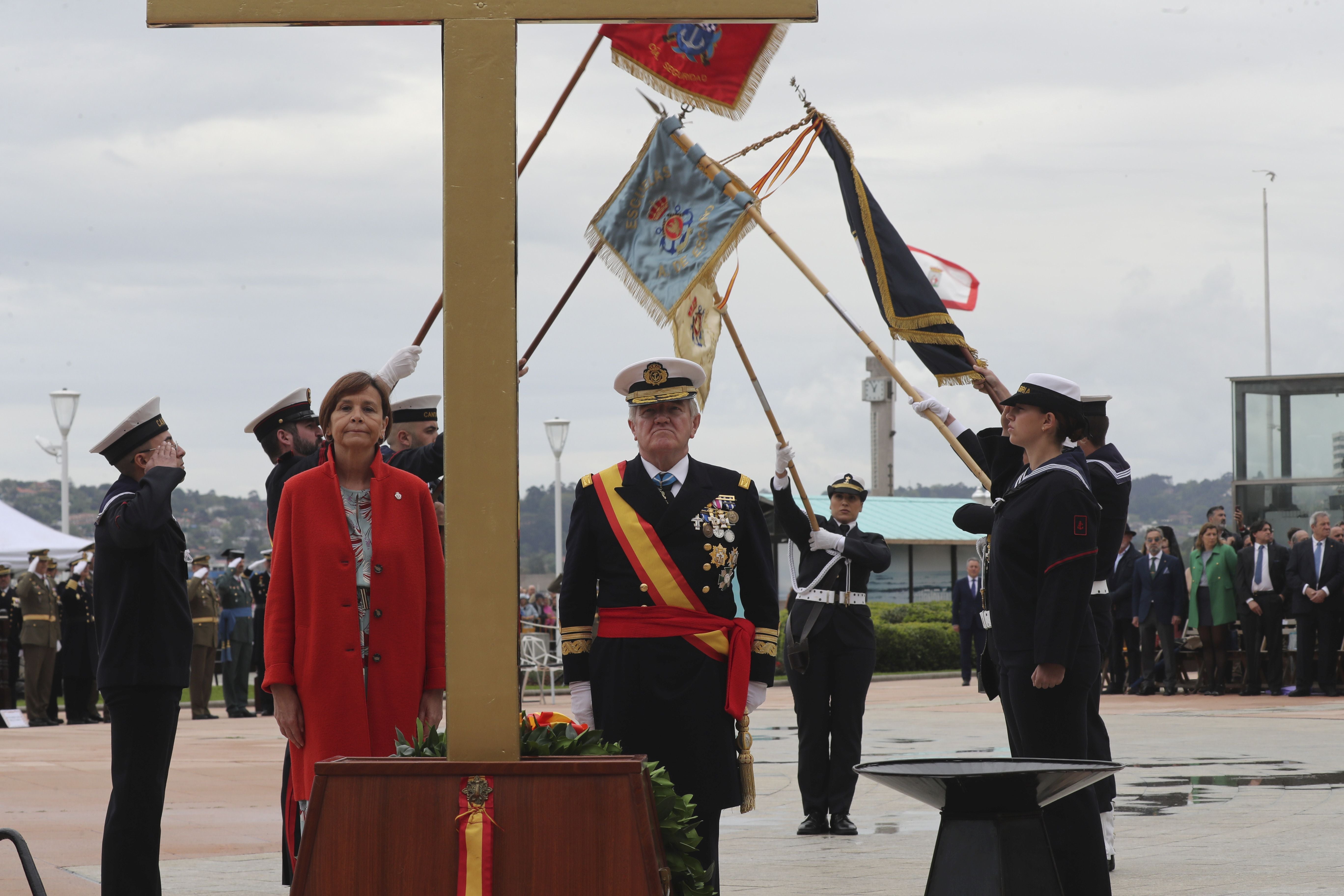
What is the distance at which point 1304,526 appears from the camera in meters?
21.0

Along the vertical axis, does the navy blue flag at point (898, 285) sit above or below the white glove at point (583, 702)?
above

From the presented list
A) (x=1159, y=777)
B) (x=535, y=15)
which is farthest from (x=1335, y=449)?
(x=535, y=15)

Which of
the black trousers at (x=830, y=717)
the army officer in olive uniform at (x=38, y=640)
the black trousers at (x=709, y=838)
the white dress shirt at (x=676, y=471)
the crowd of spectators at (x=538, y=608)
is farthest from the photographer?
the crowd of spectators at (x=538, y=608)

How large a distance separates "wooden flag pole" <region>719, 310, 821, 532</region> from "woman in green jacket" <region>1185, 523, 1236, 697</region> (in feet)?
39.4

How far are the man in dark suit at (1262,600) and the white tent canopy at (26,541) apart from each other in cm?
1613

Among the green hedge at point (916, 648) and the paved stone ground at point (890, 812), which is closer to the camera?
the paved stone ground at point (890, 812)

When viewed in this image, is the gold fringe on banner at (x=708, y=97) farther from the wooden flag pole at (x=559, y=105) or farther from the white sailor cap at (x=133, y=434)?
the white sailor cap at (x=133, y=434)

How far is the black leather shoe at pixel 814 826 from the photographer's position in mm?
8336

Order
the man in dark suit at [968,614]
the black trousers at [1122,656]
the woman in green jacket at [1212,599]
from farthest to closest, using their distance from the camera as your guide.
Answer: the man in dark suit at [968,614]
the black trousers at [1122,656]
the woman in green jacket at [1212,599]

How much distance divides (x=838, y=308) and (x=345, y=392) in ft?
11.7

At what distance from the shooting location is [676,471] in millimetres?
5258

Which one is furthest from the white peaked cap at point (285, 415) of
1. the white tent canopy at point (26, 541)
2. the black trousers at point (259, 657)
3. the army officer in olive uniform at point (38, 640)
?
the white tent canopy at point (26, 541)

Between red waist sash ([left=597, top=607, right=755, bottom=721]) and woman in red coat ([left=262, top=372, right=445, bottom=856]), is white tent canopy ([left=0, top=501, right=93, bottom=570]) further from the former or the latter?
red waist sash ([left=597, top=607, right=755, bottom=721])

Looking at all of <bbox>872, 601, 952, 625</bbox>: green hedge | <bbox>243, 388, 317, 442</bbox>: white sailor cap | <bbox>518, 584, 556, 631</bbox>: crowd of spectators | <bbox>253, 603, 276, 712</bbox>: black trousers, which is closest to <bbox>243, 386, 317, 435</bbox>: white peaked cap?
<bbox>243, 388, 317, 442</bbox>: white sailor cap
